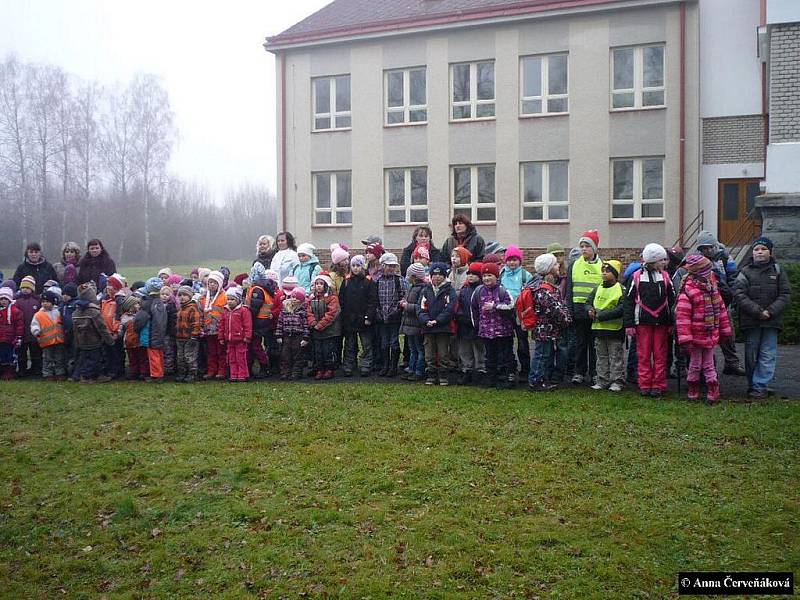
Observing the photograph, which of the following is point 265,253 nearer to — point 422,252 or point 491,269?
point 422,252

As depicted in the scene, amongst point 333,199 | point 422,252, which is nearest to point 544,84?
point 333,199

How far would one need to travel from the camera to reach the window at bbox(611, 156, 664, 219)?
2408 centimetres

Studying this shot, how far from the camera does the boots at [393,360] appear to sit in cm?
1177

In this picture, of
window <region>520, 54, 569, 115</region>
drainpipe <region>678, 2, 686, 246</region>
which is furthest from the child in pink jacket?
window <region>520, 54, 569, 115</region>

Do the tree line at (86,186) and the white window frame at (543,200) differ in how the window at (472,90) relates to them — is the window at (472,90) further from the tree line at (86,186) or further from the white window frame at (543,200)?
the tree line at (86,186)

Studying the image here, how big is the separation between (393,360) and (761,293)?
203 inches

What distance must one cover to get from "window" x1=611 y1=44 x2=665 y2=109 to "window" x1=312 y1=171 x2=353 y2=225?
30.8 feet

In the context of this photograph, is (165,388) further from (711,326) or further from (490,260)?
(711,326)

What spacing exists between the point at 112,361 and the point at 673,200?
1740 cm

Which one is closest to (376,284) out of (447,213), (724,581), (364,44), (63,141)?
(724,581)

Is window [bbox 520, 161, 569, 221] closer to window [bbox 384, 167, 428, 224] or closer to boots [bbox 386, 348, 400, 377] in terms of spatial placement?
window [bbox 384, 167, 428, 224]

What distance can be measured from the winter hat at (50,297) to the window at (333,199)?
15257mm

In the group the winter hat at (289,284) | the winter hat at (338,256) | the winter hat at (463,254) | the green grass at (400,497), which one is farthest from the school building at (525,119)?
the green grass at (400,497)

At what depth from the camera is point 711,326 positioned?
30.4ft
